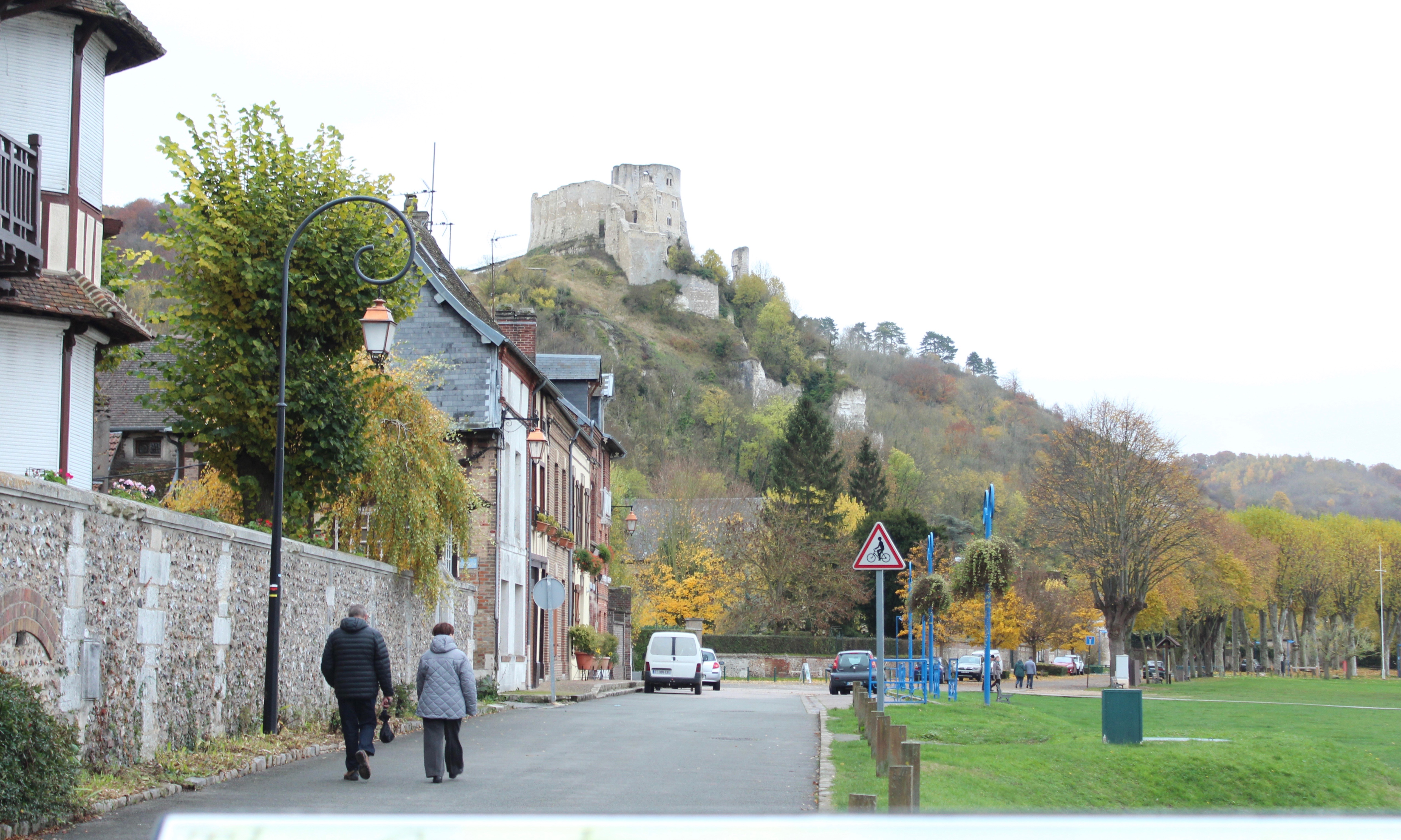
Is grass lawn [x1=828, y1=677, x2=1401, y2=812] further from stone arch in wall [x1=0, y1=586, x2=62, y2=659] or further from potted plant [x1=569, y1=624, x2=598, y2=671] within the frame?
potted plant [x1=569, y1=624, x2=598, y2=671]

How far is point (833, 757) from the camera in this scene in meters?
14.8

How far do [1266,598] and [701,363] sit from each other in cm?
7627

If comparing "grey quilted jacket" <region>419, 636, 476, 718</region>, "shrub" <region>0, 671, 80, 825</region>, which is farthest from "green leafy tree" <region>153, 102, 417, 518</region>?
"shrub" <region>0, 671, 80, 825</region>

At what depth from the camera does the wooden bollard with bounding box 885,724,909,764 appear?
8375 millimetres

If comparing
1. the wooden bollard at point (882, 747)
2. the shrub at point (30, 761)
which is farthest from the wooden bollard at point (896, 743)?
the shrub at point (30, 761)

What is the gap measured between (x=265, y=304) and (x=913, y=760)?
12.5m

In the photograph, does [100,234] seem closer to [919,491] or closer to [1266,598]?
[1266,598]

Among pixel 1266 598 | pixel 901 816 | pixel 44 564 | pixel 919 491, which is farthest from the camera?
pixel 919 491

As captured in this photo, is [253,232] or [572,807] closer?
[572,807]

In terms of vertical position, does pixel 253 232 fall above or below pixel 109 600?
above

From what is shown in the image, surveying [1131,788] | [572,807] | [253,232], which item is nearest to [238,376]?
[253,232]

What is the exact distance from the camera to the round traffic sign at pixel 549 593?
25.5 metres

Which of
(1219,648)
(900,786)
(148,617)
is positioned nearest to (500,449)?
(148,617)

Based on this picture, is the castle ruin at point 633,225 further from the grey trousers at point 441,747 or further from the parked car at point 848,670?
the grey trousers at point 441,747
